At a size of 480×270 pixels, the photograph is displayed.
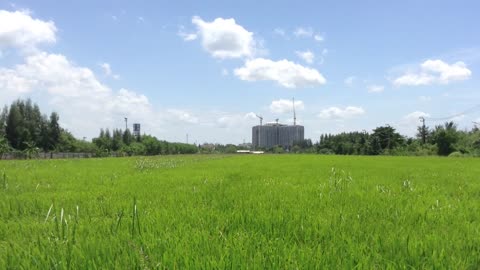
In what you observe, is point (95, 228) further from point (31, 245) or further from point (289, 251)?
point (289, 251)

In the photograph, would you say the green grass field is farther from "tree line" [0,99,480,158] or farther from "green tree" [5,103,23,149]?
"green tree" [5,103,23,149]

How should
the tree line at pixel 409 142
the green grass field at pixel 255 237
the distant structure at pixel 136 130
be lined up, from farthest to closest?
1. the distant structure at pixel 136 130
2. the tree line at pixel 409 142
3. the green grass field at pixel 255 237

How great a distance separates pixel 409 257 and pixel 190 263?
4.59 ft

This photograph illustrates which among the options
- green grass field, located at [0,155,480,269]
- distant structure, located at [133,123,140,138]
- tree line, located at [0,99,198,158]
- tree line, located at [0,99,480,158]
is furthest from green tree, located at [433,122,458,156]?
distant structure, located at [133,123,140,138]

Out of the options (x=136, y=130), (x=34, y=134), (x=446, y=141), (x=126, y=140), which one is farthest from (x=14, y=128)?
(x=446, y=141)

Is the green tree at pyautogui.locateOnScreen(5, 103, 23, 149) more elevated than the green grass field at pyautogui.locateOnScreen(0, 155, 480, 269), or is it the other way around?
the green tree at pyautogui.locateOnScreen(5, 103, 23, 149)

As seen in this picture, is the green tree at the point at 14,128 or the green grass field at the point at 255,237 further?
the green tree at the point at 14,128

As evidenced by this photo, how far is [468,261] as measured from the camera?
7.91 ft

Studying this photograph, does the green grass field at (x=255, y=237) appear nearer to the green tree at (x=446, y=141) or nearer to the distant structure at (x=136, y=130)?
the green tree at (x=446, y=141)

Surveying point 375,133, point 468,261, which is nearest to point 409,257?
point 468,261

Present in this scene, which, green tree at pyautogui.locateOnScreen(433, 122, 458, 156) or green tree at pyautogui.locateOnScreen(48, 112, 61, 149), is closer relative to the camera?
green tree at pyautogui.locateOnScreen(433, 122, 458, 156)

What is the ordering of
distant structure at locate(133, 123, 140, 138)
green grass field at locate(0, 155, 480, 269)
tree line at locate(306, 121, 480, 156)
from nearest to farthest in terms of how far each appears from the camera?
green grass field at locate(0, 155, 480, 269)
tree line at locate(306, 121, 480, 156)
distant structure at locate(133, 123, 140, 138)

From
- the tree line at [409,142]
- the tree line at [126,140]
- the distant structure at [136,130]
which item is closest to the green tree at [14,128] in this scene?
the tree line at [126,140]

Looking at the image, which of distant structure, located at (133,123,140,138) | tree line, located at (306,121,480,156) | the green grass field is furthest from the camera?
distant structure, located at (133,123,140,138)
